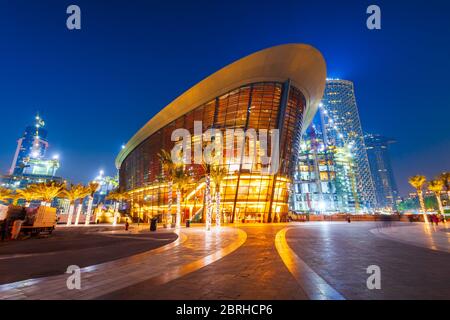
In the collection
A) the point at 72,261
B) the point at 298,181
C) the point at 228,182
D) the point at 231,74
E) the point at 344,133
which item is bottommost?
the point at 72,261

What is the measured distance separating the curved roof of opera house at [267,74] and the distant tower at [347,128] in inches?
4152

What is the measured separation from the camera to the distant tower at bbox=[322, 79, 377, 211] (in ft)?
462

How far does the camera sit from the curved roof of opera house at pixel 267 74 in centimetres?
3772

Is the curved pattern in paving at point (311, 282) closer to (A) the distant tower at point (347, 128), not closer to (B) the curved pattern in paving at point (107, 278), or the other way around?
(B) the curved pattern in paving at point (107, 278)

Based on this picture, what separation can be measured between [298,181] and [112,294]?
115701mm

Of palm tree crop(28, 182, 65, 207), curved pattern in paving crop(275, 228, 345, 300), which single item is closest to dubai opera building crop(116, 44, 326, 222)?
palm tree crop(28, 182, 65, 207)

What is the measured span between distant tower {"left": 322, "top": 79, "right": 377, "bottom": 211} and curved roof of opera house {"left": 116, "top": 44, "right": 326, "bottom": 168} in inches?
4152

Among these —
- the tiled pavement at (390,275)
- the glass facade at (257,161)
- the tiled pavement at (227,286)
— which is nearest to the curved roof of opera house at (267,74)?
the glass facade at (257,161)

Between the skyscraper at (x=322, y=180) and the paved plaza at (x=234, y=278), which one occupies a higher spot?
the skyscraper at (x=322, y=180)

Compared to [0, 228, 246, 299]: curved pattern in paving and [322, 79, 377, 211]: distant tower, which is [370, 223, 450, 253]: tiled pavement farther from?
[322, 79, 377, 211]: distant tower

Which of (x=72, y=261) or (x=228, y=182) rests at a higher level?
(x=228, y=182)
